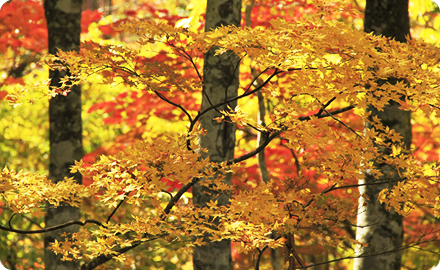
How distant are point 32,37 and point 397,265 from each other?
20.3 feet

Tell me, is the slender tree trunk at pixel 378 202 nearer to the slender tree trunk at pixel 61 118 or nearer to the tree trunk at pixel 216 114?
the tree trunk at pixel 216 114

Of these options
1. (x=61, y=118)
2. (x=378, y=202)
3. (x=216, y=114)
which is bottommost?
(x=378, y=202)

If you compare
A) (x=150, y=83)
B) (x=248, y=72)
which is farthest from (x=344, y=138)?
(x=248, y=72)

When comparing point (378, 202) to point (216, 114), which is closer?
point (216, 114)

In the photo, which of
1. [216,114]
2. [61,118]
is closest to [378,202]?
[216,114]

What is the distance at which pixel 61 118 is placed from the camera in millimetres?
3889

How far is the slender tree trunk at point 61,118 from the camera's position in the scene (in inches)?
153

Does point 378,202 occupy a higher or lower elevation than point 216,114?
lower

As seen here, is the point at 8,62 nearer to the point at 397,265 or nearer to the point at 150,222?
the point at 150,222

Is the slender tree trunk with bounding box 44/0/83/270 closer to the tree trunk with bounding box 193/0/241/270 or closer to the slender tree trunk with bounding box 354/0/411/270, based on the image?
the tree trunk with bounding box 193/0/241/270

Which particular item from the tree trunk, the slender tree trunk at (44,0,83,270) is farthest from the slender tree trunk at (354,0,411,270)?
the slender tree trunk at (44,0,83,270)

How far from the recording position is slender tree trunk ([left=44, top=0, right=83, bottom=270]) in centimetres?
388

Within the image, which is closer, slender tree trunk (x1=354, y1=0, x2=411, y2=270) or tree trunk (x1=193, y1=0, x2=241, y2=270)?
tree trunk (x1=193, y1=0, x2=241, y2=270)

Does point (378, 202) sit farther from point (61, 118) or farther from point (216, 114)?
point (61, 118)
